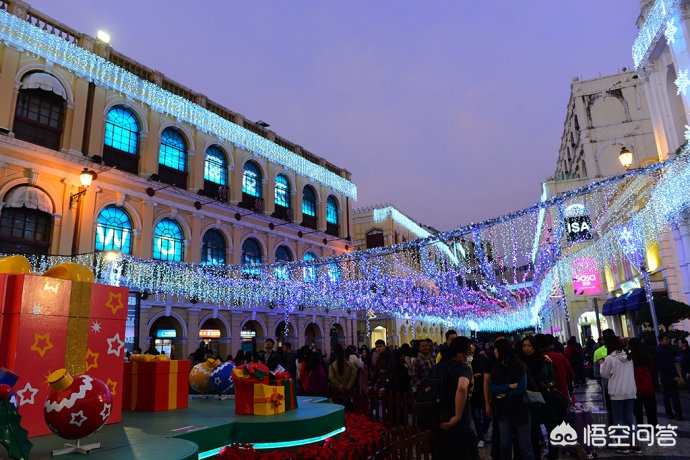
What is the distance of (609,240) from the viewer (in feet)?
76.3

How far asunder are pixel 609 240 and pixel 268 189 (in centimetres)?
1758

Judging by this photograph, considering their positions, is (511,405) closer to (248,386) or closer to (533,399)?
(533,399)

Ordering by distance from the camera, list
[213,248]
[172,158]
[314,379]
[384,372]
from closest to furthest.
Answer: [384,372]
[314,379]
[172,158]
[213,248]

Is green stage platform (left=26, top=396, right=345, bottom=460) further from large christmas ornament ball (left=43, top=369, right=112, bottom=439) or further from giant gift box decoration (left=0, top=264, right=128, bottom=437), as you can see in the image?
giant gift box decoration (left=0, top=264, right=128, bottom=437)

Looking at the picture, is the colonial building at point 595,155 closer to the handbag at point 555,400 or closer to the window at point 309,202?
the window at point 309,202

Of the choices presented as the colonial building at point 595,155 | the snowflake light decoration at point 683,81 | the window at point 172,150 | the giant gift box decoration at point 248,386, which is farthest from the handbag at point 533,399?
the colonial building at point 595,155

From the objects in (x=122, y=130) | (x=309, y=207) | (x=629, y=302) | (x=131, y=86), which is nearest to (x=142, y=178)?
(x=122, y=130)

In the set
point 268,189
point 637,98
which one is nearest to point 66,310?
point 268,189

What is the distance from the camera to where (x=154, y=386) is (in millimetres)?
6211

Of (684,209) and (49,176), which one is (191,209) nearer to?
(49,176)

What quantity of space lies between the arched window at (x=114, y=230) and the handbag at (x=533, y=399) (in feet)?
54.5

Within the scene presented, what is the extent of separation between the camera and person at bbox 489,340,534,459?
5.29 metres

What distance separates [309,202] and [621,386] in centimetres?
2405

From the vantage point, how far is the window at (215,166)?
23.3 m
